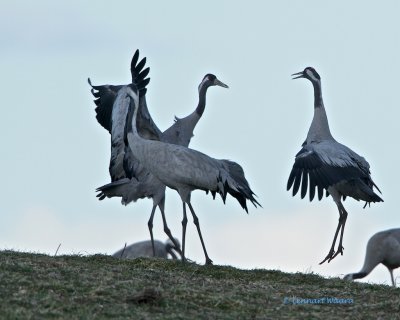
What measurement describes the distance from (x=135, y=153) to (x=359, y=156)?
9.52 feet

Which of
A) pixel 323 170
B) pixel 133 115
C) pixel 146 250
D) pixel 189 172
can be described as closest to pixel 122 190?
pixel 133 115

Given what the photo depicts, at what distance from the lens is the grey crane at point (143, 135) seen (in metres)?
13.1

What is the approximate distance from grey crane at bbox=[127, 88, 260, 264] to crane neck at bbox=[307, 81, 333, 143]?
2530mm

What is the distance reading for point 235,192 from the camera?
11898mm

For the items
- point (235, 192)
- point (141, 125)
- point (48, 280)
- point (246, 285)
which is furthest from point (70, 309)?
point (141, 125)

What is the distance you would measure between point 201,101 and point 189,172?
2863mm

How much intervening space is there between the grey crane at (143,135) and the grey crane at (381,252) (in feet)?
10.3

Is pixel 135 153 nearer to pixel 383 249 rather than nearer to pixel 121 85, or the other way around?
pixel 121 85

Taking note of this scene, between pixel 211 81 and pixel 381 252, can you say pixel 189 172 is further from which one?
pixel 381 252

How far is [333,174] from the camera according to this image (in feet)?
43.0

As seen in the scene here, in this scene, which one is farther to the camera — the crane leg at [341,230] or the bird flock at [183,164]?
the crane leg at [341,230]

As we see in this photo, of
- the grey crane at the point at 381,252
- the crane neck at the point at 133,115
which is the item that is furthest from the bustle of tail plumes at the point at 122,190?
the grey crane at the point at 381,252

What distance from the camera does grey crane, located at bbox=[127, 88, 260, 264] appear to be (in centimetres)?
1176

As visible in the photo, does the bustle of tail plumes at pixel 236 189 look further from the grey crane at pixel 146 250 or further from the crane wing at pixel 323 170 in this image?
the grey crane at pixel 146 250
